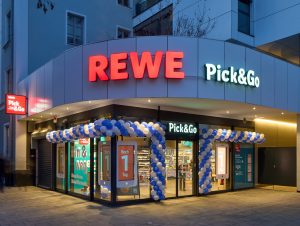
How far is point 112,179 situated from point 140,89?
2.91m

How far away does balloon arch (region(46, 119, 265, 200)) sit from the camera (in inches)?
433

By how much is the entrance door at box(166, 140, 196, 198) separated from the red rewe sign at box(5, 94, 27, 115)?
270 inches

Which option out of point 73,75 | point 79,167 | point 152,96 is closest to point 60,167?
point 79,167

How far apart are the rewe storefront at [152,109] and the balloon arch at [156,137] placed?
33 mm

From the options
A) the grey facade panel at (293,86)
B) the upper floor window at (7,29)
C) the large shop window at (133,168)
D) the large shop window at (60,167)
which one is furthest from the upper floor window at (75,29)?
the grey facade panel at (293,86)

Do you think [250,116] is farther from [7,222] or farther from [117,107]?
[7,222]

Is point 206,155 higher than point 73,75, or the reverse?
point 73,75

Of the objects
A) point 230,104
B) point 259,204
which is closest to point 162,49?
point 230,104

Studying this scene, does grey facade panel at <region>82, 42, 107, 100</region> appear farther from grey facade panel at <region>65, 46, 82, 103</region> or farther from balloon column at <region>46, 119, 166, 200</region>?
balloon column at <region>46, 119, 166, 200</region>

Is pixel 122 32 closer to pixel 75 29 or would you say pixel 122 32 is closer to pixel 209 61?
pixel 75 29

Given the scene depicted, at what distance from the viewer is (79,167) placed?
539 inches

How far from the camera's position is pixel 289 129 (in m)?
19.6

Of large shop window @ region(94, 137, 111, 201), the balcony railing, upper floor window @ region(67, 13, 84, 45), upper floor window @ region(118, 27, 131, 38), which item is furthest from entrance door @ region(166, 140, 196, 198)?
the balcony railing

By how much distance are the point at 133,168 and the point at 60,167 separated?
4.48 m
